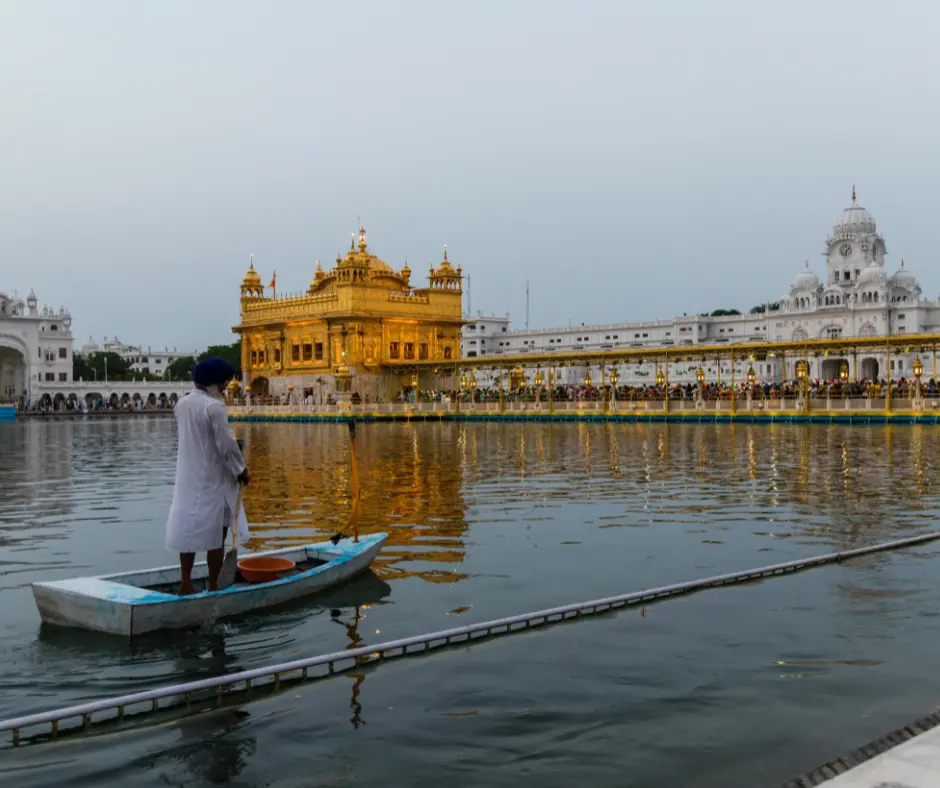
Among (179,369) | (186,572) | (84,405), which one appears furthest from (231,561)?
(179,369)

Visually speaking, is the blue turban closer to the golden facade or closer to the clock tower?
the golden facade

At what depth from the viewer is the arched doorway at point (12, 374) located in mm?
100938

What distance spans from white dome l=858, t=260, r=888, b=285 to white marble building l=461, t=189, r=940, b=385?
112mm

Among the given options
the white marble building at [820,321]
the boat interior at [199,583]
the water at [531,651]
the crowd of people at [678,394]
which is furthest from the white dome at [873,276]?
the boat interior at [199,583]

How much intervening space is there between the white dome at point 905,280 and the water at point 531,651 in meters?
113

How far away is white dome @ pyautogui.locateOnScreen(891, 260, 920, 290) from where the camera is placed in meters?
118

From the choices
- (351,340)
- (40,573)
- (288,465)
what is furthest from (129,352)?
(40,573)

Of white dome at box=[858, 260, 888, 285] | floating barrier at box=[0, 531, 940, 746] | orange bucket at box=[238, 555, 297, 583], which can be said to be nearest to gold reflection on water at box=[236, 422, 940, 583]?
orange bucket at box=[238, 555, 297, 583]

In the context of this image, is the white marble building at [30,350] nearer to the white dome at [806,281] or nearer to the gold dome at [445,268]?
the gold dome at [445,268]

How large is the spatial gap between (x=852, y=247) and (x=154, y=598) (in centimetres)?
12724

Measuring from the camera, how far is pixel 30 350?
99688 mm

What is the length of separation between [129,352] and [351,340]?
398 feet

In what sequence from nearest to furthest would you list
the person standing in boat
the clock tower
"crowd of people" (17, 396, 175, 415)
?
the person standing in boat
"crowd of people" (17, 396, 175, 415)
the clock tower

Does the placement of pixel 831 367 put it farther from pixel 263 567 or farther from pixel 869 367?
pixel 263 567
